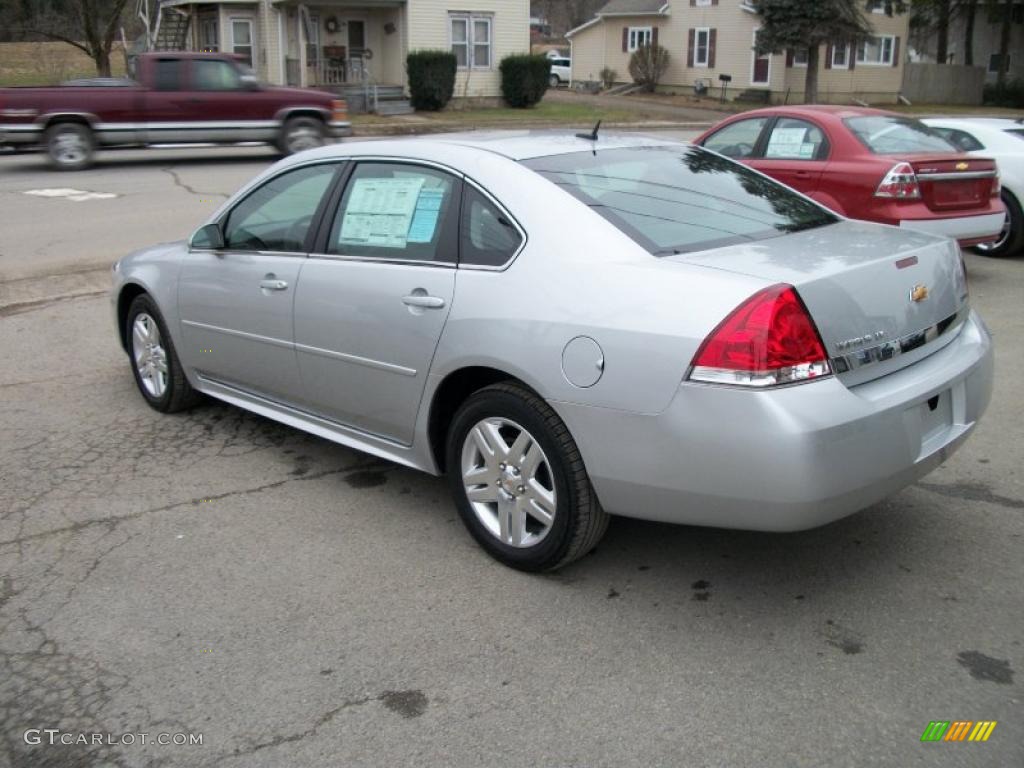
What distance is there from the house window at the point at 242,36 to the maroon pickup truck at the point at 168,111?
14.5 metres

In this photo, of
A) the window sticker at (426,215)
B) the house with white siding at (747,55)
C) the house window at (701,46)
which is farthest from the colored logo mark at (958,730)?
the house window at (701,46)

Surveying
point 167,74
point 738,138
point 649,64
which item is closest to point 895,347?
point 738,138

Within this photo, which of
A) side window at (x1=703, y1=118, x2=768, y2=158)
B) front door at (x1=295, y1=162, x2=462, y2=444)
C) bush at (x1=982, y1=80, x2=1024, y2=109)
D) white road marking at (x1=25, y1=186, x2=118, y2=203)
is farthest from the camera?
bush at (x1=982, y1=80, x2=1024, y2=109)

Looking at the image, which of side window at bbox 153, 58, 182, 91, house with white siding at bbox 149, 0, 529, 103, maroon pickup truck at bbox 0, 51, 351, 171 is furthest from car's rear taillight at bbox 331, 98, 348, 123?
house with white siding at bbox 149, 0, 529, 103

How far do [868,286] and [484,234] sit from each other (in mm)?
1441

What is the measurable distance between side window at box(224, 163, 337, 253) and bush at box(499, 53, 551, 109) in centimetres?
2821

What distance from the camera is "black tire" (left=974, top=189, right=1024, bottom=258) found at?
1014cm

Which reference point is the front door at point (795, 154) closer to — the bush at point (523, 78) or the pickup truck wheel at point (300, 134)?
the pickup truck wheel at point (300, 134)

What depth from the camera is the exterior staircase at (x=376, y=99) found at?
100ft

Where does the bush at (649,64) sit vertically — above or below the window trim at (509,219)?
above

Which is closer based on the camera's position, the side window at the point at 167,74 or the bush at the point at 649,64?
the side window at the point at 167,74

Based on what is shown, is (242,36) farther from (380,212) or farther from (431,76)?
(380,212)

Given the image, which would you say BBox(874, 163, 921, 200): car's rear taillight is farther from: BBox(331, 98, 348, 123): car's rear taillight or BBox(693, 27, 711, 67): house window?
BBox(693, 27, 711, 67): house window

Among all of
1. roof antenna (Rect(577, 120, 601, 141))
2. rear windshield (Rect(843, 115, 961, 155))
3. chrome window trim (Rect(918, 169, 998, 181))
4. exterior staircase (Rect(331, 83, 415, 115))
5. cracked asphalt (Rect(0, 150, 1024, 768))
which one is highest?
exterior staircase (Rect(331, 83, 415, 115))
